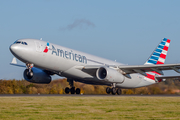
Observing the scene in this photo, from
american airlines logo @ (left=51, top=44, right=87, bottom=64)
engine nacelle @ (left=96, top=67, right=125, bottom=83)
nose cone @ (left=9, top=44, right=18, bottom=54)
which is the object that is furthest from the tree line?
nose cone @ (left=9, top=44, right=18, bottom=54)

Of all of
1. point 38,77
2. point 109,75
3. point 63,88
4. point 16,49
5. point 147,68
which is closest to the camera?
point 16,49

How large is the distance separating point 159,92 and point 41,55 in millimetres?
15086

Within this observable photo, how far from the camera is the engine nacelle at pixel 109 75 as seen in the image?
83.0 ft

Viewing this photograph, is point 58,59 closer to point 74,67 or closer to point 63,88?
point 74,67

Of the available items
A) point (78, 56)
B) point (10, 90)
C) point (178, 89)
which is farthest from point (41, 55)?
point (178, 89)

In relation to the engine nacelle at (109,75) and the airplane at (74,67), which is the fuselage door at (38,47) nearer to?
the airplane at (74,67)

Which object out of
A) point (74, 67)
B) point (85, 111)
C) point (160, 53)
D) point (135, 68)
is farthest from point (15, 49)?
point (160, 53)

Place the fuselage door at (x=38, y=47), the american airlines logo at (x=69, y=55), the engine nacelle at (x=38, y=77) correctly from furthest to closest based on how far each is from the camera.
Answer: the engine nacelle at (x=38, y=77) → the american airlines logo at (x=69, y=55) → the fuselage door at (x=38, y=47)

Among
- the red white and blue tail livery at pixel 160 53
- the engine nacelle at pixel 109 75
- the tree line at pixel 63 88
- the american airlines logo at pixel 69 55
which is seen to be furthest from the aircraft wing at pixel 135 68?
the red white and blue tail livery at pixel 160 53

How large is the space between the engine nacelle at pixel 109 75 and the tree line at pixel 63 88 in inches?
223

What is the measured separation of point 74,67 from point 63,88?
698 cm

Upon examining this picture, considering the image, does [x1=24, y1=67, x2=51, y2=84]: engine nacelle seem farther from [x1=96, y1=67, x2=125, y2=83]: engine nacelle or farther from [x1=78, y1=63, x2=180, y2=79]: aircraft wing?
[x1=96, y1=67, x2=125, y2=83]: engine nacelle

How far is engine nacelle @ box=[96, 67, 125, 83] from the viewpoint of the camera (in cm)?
2530

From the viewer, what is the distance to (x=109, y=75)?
2530 cm
